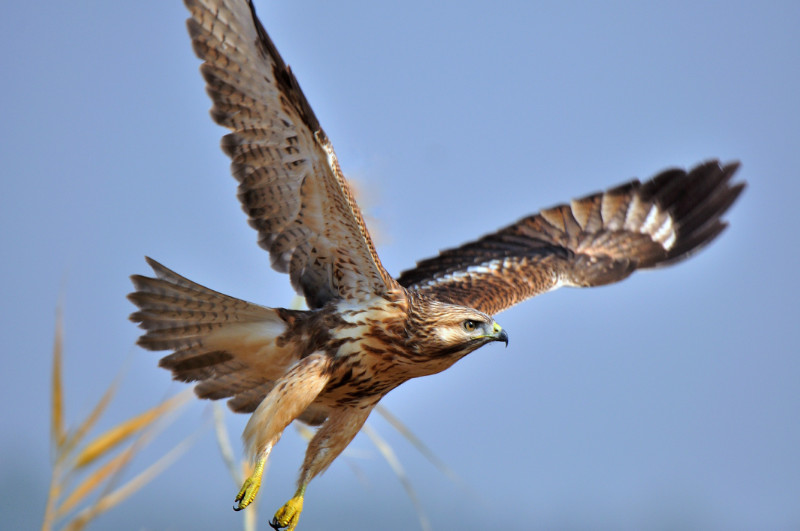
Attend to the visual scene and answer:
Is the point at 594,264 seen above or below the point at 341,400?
above

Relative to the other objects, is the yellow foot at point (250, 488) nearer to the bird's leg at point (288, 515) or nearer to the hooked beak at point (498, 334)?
the bird's leg at point (288, 515)

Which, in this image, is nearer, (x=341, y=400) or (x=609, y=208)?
(x=341, y=400)

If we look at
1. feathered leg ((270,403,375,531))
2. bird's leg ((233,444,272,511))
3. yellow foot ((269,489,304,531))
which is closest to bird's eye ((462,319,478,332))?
feathered leg ((270,403,375,531))

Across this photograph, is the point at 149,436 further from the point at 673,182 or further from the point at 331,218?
the point at 673,182

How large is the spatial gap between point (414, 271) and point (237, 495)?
12.1ft

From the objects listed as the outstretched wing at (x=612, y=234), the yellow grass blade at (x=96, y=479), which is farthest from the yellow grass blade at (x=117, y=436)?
the outstretched wing at (x=612, y=234)

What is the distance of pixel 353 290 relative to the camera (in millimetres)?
6188

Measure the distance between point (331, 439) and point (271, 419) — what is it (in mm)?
828

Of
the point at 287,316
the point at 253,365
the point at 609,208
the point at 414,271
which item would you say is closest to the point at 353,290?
the point at 287,316

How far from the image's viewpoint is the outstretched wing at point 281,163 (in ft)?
18.0

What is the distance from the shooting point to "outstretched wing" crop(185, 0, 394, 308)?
5.50 meters

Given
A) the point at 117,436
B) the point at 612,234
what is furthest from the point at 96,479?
the point at 612,234

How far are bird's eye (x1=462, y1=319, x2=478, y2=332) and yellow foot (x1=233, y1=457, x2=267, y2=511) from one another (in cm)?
152

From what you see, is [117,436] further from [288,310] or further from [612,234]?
[612,234]
